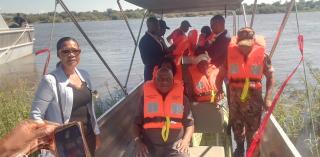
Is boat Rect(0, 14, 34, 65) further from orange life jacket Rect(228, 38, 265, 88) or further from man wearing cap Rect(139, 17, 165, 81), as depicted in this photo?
orange life jacket Rect(228, 38, 265, 88)

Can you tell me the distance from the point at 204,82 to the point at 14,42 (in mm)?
19690

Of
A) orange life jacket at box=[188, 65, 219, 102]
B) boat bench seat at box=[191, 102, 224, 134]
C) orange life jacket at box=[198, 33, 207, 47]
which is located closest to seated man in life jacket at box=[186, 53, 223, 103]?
orange life jacket at box=[188, 65, 219, 102]

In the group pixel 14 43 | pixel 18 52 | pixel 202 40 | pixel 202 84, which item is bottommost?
pixel 18 52

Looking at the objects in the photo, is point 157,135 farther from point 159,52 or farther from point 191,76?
point 159,52

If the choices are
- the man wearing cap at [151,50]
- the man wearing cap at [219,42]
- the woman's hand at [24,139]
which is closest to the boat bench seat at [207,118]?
the man wearing cap at [151,50]

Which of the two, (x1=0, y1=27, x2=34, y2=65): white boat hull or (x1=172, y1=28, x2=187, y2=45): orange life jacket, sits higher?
(x1=172, y1=28, x2=187, y2=45): orange life jacket

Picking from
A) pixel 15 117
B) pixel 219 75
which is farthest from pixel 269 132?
pixel 15 117

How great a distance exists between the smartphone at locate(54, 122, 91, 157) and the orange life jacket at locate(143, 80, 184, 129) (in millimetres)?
1416

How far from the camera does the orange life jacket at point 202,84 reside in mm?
4398

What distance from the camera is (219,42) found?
212 inches

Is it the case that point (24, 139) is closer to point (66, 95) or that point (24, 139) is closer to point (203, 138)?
point (66, 95)

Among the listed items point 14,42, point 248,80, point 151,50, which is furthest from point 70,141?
point 14,42

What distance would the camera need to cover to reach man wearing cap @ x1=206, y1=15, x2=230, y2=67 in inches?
211

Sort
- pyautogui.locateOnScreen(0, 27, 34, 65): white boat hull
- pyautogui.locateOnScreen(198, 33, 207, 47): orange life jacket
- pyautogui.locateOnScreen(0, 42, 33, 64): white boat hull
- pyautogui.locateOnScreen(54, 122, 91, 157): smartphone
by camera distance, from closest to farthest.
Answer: pyautogui.locateOnScreen(54, 122, 91, 157): smartphone
pyautogui.locateOnScreen(198, 33, 207, 47): orange life jacket
pyautogui.locateOnScreen(0, 27, 34, 65): white boat hull
pyautogui.locateOnScreen(0, 42, 33, 64): white boat hull
